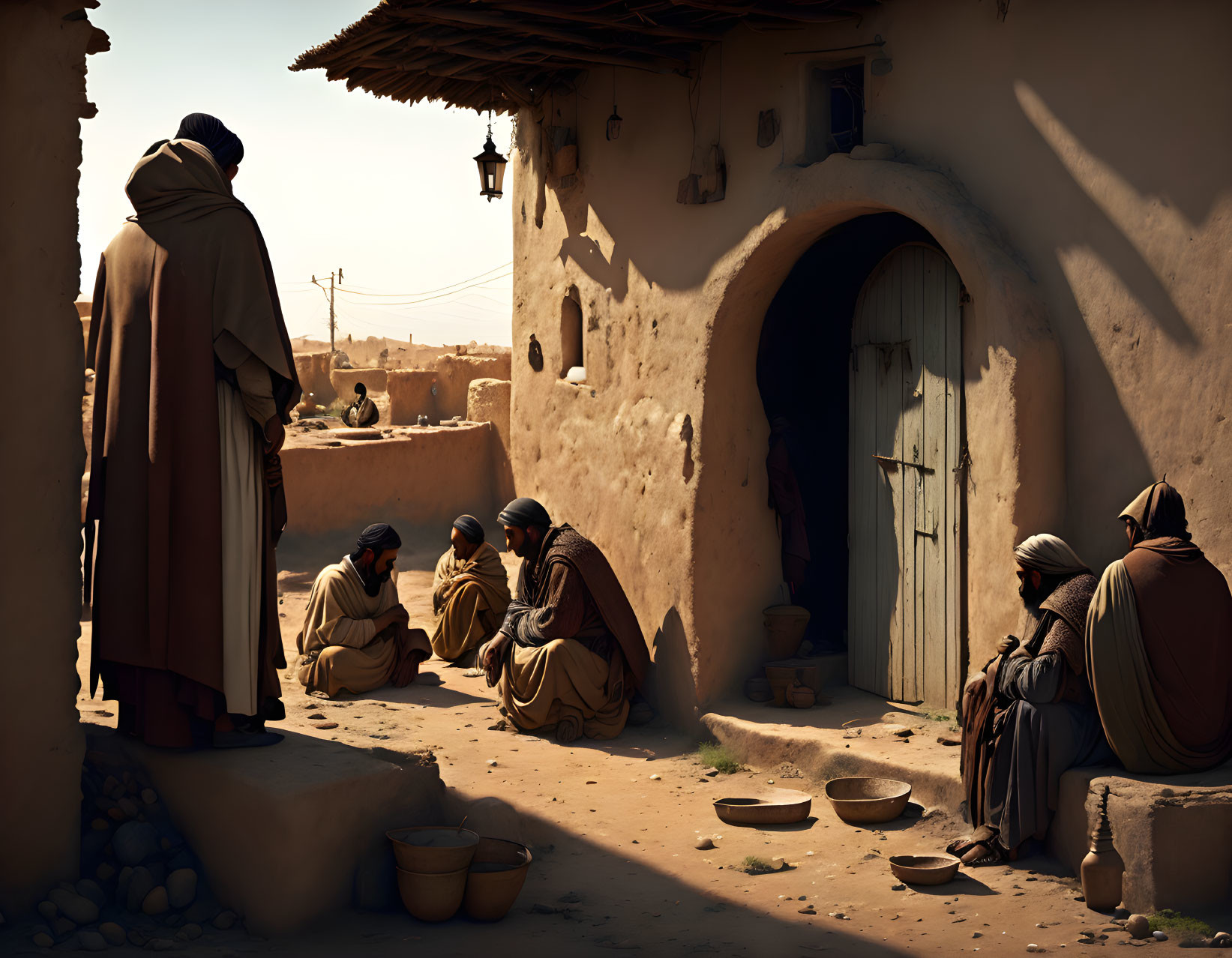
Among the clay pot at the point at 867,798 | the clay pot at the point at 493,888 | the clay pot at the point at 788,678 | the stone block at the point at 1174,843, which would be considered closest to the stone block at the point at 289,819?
the clay pot at the point at 493,888

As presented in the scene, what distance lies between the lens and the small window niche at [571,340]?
28.5 ft

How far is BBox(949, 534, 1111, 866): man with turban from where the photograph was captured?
4.93 metres

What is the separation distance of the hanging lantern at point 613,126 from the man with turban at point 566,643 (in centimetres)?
252

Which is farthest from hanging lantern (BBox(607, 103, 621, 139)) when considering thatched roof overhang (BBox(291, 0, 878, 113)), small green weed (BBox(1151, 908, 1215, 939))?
small green weed (BBox(1151, 908, 1215, 939))

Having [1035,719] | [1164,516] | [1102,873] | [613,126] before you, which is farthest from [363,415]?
[1102,873]

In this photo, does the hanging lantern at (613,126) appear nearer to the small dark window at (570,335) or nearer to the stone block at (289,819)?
the small dark window at (570,335)

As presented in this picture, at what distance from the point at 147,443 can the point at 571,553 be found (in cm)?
325

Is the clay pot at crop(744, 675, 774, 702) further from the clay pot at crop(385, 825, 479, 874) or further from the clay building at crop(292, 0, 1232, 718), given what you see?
the clay pot at crop(385, 825, 479, 874)

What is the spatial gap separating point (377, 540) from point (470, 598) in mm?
1206

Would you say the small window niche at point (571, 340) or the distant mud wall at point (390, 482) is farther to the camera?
the distant mud wall at point (390, 482)

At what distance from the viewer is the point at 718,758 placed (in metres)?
6.73

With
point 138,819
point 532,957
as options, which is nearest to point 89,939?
point 138,819

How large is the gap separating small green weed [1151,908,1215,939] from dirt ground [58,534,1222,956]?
10 centimetres

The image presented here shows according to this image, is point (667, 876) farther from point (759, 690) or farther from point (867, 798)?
point (759, 690)
